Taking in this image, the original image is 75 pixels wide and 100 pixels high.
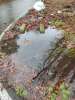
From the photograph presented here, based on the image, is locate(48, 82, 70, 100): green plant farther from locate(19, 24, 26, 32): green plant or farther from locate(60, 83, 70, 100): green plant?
locate(19, 24, 26, 32): green plant

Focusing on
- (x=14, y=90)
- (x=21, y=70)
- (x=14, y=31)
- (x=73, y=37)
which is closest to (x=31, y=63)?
(x=21, y=70)

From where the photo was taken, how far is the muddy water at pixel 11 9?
40.1 ft

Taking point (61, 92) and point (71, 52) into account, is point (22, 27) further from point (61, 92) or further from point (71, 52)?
point (61, 92)

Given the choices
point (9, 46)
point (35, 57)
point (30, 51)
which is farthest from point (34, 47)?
point (9, 46)

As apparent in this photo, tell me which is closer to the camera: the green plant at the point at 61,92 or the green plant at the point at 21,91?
the green plant at the point at 61,92

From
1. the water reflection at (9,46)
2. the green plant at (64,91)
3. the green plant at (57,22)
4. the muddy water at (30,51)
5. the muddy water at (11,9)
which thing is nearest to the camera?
the green plant at (64,91)

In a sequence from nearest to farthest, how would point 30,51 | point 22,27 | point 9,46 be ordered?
point 30,51 → point 9,46 → point 22,27

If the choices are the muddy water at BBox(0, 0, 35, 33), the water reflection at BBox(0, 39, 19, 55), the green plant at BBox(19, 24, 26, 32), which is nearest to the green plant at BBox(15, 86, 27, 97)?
the water reflection at BBox(0, 39, 19, 55)

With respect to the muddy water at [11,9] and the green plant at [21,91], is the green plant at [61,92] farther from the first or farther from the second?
the muddy water at [11,9]

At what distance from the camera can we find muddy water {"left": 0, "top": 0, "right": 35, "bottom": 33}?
Result: 12220 millimetres

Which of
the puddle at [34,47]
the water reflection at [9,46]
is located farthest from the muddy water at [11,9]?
the puddle at [34,47]

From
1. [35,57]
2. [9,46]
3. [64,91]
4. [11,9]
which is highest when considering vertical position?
[11,9]

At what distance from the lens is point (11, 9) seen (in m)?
13.5

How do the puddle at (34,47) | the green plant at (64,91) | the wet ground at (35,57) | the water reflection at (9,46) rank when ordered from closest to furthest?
1. the green plant at (64,91)
2. the wet ground at (35,57)
3. the puddle at (34,47)
4. the water reflection at (9,46)
